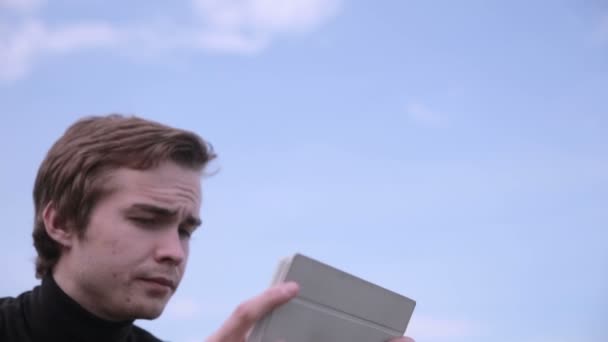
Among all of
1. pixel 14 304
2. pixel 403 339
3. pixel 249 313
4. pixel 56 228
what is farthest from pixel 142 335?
pixel 249 313

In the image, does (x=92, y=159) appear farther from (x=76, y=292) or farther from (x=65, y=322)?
(x=65, y=322)

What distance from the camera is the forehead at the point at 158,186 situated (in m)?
2.96

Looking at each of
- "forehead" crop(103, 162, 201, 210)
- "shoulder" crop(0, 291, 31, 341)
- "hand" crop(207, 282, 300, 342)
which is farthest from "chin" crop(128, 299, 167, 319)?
"hand" crop(207, 282, 300, 342)

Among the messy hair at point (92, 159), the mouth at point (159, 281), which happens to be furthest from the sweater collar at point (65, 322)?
the mouth at point (159, 281)

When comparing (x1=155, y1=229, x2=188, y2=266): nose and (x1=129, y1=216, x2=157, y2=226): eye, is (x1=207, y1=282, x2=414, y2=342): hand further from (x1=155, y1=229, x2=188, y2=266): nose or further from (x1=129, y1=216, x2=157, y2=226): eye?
(x1=129, y1=216, x2=157, y2=226): eye

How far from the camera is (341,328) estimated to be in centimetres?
239

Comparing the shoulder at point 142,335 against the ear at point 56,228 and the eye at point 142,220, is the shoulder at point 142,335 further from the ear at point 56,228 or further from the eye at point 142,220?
the eye at point 142,220

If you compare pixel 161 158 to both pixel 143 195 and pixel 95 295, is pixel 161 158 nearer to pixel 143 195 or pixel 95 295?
pixel 143 195

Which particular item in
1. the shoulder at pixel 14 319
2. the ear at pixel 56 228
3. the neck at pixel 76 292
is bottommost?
the shoulder at pixel 14 319

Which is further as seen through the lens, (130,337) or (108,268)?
(130,337)

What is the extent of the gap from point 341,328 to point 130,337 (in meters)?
1.77

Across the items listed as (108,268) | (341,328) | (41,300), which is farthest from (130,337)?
(341,328)

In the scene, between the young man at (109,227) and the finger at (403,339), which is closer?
the finger at (403,339)

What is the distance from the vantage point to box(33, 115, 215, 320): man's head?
2.91 m
